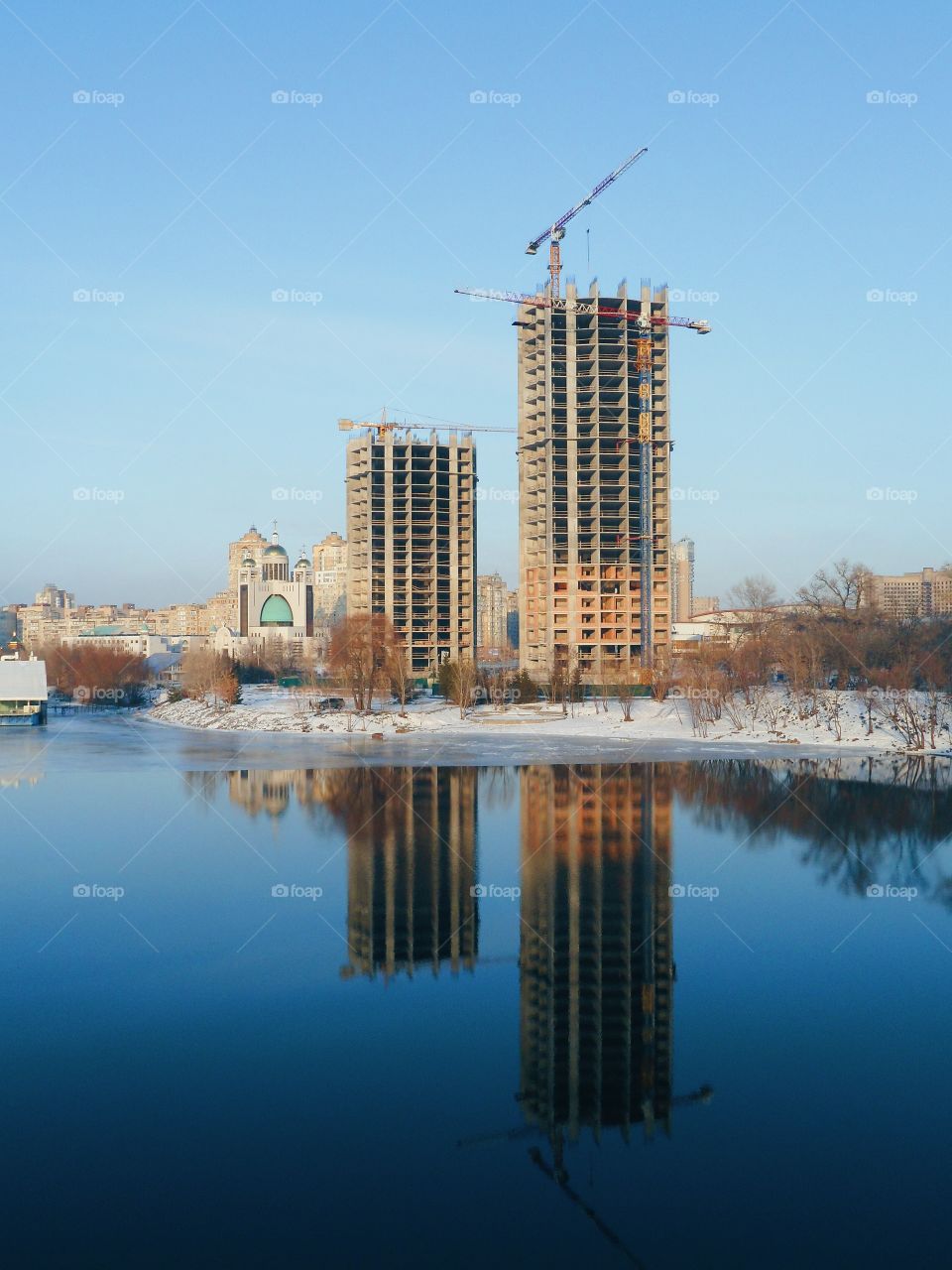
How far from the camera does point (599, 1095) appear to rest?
959cm

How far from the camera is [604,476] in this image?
88.8m

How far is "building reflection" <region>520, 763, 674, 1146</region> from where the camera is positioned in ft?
31.1

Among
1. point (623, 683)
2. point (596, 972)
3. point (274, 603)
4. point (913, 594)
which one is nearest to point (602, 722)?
point (623, 683)

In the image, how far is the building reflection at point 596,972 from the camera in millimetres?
9484

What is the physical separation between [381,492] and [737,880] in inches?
3620

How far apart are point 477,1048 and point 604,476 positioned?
265ft

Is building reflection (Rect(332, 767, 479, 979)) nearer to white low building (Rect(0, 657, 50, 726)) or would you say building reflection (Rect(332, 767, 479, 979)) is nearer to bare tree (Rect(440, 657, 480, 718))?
bare tree (Rect(440, 657, 480, 718))

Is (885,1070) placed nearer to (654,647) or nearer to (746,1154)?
(746,1154)

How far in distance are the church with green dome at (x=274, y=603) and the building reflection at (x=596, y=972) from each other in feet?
354

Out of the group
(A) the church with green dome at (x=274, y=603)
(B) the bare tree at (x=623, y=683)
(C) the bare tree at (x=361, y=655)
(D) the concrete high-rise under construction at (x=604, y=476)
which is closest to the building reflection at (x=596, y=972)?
(B) the bare tree at (x=623, y=683)

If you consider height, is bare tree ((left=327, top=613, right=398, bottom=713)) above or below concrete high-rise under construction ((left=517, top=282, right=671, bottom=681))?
below

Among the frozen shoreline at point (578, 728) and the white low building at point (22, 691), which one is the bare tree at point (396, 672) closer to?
the frozen shoreline at point (578, 728)

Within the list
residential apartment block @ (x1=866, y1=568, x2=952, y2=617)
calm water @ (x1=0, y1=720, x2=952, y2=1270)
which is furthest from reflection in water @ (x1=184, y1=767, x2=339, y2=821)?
residential apartment block @ (x1=866, y1=568, x2=952, y2=617)

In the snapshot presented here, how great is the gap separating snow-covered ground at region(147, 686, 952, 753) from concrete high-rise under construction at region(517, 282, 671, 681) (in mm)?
27896
